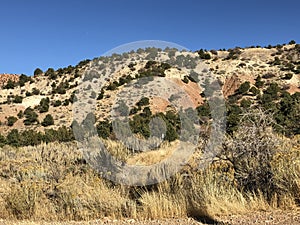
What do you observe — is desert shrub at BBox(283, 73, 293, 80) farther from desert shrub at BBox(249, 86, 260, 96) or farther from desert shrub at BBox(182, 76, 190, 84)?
desert shrub at BBox(182, 76, 190, 84)

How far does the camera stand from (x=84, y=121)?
2611 cm

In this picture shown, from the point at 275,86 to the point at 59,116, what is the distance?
880 inches

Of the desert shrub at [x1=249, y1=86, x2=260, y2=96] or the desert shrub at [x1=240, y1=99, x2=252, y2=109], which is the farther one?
the desert shrub at [x1=249, y1=86, x2=260, y2=96]

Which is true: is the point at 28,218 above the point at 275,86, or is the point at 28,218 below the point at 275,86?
below

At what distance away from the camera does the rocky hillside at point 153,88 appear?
3484 cm

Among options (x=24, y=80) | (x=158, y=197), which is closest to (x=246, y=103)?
(x=158, y=197)

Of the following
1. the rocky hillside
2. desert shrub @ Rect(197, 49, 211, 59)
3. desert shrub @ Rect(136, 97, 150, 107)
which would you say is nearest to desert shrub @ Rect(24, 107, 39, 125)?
the rocky hillside

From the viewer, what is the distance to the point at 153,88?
3612 cm

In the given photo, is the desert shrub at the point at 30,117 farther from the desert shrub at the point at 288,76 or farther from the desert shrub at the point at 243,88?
the desert shrub at the point at 288,76

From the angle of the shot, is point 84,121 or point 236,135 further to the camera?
point 84,121

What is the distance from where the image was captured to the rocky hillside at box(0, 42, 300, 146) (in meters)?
34.8

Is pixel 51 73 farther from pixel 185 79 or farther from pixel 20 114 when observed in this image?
pixel 185 79

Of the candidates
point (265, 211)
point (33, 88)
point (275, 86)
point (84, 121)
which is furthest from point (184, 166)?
point (33, 88)

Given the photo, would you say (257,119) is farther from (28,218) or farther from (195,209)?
(28,218)
